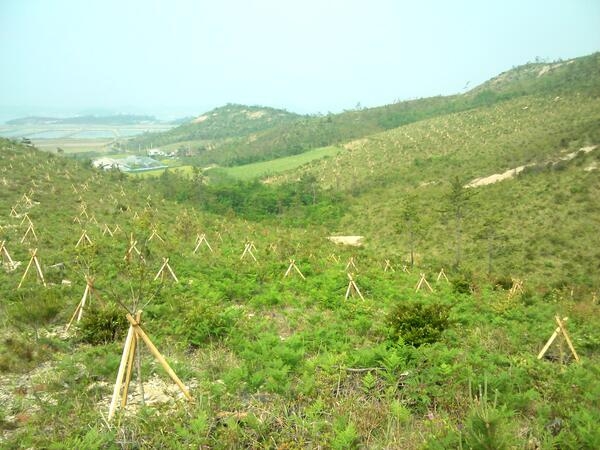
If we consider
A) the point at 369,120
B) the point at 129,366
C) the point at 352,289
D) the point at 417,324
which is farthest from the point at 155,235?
the point at 369,120

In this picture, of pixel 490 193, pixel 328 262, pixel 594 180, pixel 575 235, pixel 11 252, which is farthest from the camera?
pixel 490 193

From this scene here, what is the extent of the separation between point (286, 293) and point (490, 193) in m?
32.4

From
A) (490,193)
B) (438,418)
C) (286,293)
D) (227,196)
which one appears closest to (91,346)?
(286,293)

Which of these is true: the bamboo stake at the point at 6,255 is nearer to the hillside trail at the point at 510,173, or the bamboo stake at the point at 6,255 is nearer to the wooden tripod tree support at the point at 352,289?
the wooden tripod tree support at the point at 352,289

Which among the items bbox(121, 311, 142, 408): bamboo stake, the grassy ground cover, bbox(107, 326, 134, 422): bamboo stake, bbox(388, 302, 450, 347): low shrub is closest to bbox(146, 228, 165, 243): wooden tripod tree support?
the grassy ground cover

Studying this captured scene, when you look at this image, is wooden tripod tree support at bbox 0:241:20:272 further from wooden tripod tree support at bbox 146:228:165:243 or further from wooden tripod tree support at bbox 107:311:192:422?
wooden tripod tree support at bbox 107:311:192:422

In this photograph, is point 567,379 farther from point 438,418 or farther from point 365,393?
point 365,393

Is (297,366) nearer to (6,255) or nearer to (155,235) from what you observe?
(6,255)

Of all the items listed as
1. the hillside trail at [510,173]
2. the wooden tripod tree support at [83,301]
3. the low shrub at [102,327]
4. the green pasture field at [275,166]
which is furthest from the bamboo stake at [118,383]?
the green pasture field at [275,166]

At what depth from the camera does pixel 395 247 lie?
115ft

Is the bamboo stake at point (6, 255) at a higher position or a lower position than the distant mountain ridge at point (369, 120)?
lower

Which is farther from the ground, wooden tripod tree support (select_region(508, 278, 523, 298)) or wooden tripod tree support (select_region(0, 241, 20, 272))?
wooden tripod tree support (select_region(0, 241, 20, 272))

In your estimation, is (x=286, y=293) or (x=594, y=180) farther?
(x=594, y=180)

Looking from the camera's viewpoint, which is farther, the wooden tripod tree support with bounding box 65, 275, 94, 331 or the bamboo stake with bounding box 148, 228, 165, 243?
the bamboo stake with bounding box 148, 228, 165, 243
